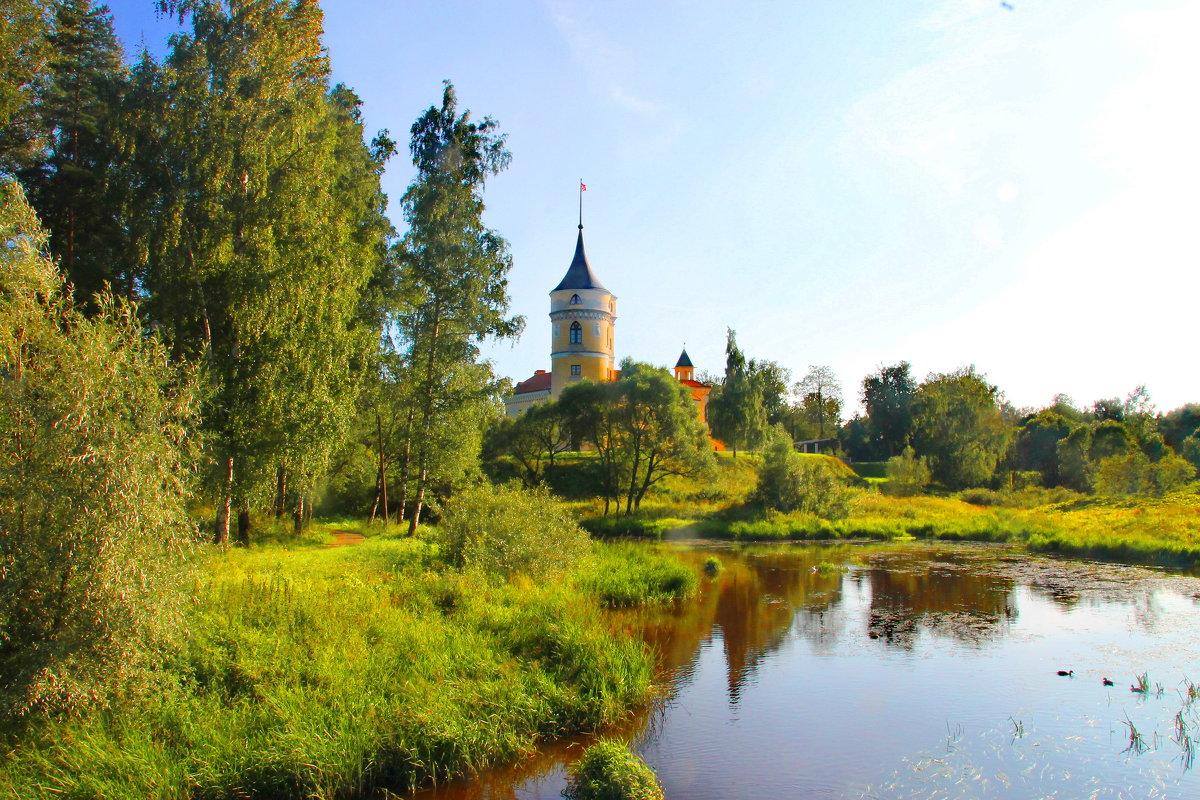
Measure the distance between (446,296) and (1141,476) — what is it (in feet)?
119

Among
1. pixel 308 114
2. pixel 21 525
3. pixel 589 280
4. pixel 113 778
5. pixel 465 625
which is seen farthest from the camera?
pixel 589 280

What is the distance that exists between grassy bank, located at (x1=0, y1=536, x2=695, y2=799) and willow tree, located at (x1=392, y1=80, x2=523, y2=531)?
11103 millimetres

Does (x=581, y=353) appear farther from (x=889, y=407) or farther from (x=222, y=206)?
(x=222, y=206)

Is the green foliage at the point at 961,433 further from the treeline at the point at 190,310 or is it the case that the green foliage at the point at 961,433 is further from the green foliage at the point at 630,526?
the treeline at the point at 190,310

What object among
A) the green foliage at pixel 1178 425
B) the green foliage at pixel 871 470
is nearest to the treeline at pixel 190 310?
the green foliage at pixel 871 470

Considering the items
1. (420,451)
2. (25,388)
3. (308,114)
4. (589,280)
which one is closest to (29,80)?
(308,114)

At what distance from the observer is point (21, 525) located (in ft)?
24.7

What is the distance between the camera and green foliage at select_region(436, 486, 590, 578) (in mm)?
16109

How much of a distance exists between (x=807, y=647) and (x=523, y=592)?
17.1 ft

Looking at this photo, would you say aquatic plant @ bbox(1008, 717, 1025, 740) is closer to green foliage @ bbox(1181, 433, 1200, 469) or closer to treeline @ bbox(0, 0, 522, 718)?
treeline @ bbox(0, 0, 522, 718)

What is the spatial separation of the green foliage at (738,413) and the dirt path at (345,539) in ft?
110

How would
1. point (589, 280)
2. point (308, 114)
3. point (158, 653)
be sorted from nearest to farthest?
point (158, 653), point (308, 114), point (589, 280)

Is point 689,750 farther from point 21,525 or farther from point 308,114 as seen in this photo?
point 308,114

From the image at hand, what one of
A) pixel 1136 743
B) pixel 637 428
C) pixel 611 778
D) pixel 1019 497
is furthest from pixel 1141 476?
pixel 611 778
